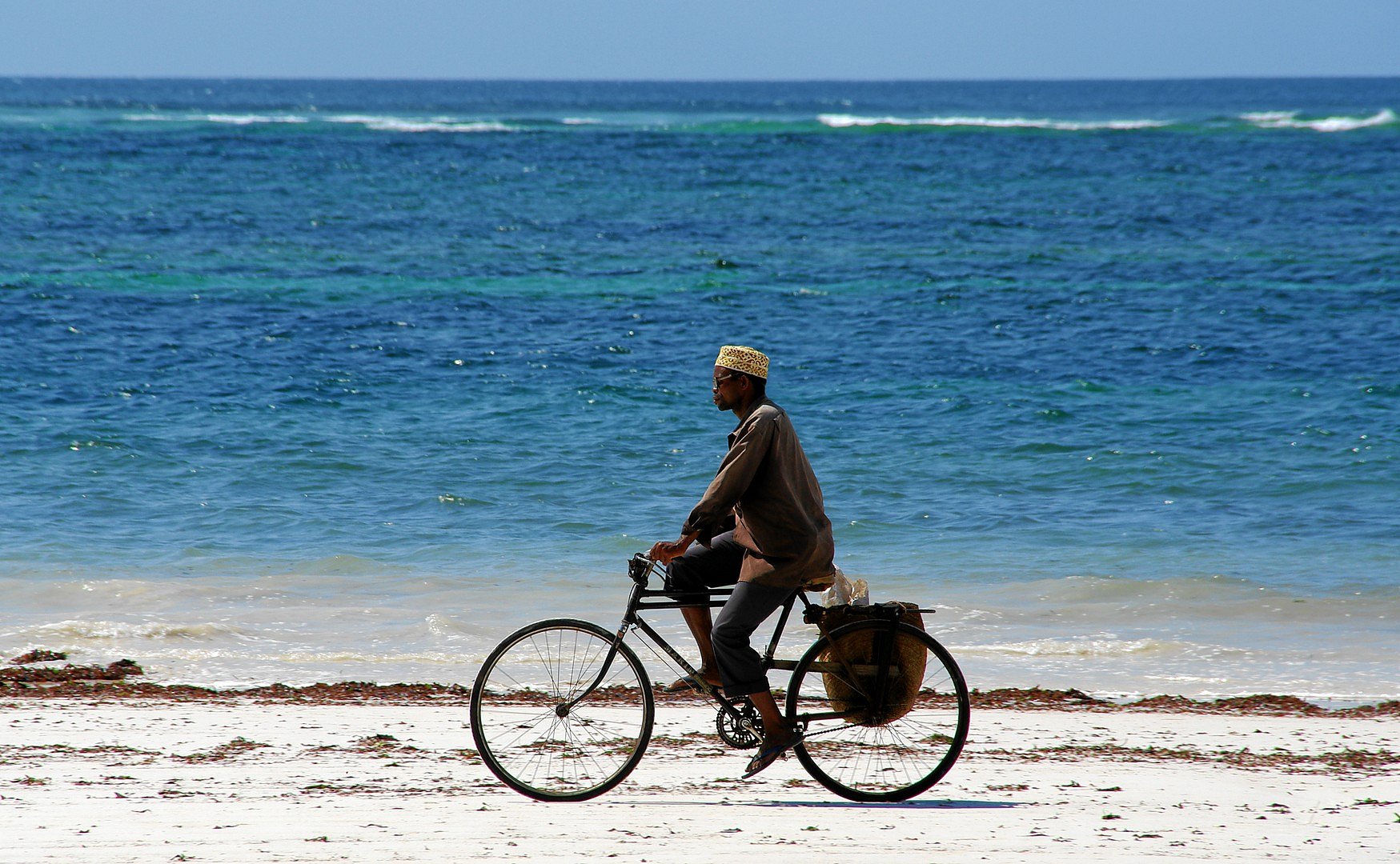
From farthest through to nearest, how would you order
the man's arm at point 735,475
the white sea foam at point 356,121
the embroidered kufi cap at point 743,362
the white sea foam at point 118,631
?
the white sea foam at point 356,121 → the white sea foam at point 118,631 → the embroidered kufi cap at point 743,362 → the man's arm at point 735,475

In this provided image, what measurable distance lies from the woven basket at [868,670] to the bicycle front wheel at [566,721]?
30.0 inches

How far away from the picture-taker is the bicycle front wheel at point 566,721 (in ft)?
16.3

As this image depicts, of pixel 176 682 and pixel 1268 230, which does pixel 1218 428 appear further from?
pixel 1268 230

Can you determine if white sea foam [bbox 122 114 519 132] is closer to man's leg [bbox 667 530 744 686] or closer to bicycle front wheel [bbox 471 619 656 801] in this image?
bicycle front wheel [bbox 471 619 656 801]

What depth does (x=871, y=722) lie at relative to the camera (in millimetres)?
5031

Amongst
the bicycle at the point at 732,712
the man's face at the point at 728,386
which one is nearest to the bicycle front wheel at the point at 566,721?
the bicycle at the point at 732,712

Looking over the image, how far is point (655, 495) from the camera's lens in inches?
449

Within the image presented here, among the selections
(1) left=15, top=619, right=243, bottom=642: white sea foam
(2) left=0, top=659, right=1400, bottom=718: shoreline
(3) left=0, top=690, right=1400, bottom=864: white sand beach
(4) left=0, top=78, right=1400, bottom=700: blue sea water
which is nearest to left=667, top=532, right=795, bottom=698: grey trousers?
(3) left=0, top=690, right=1400, bottom=864: white sand beach

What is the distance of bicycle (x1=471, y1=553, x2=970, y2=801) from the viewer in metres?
4.95

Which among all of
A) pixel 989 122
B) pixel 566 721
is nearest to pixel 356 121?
pixel 989 122

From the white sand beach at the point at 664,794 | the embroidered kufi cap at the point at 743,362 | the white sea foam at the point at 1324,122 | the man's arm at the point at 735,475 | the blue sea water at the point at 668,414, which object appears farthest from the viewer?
the white sea foam at the point at 1324,122

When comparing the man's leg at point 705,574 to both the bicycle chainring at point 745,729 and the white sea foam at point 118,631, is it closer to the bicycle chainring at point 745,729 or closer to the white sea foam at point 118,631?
the bicycle chainring at point 745,729

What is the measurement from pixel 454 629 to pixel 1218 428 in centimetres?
931

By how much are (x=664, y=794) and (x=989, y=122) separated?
82.0 metres
